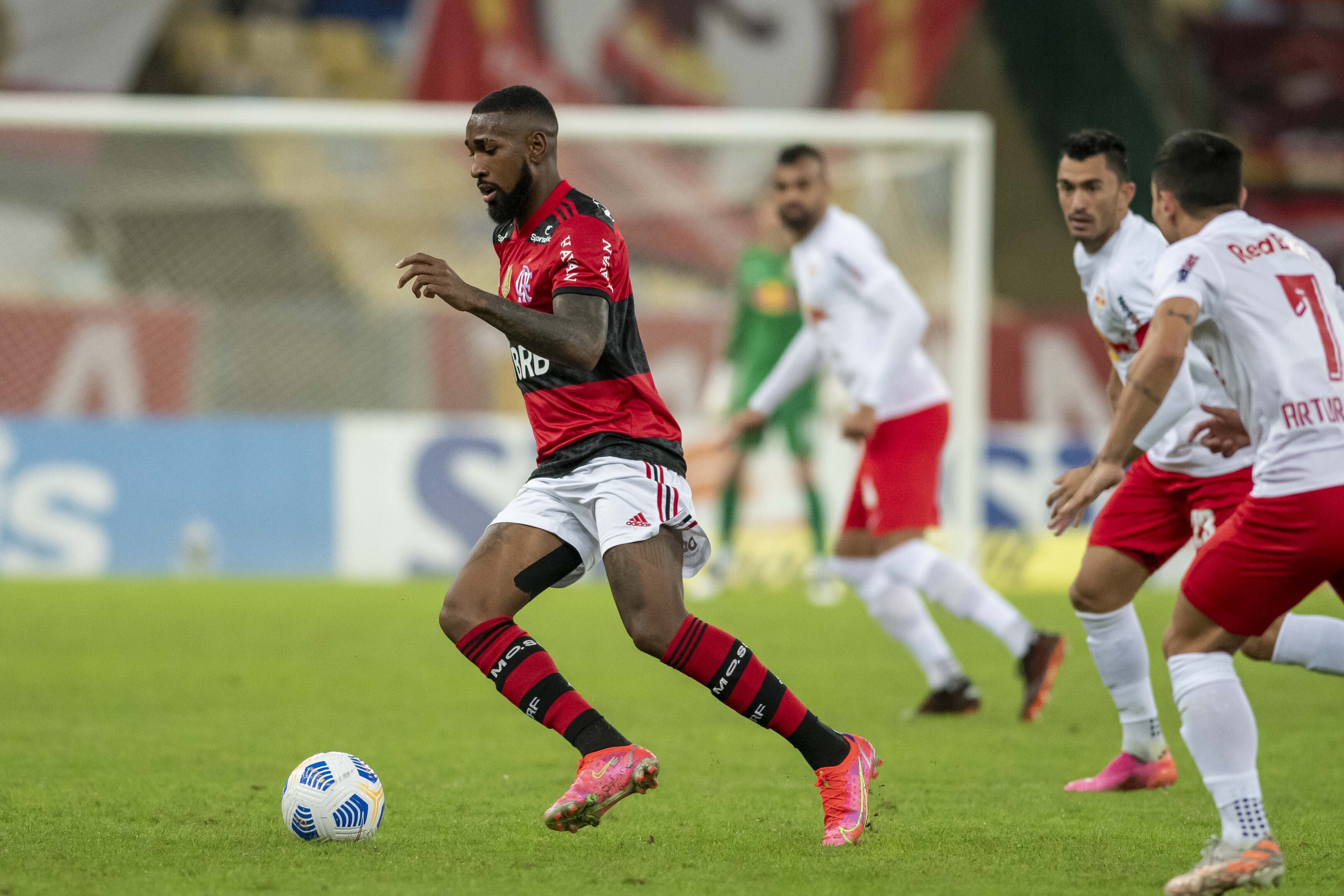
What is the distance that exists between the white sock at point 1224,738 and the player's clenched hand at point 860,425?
9.17 feet

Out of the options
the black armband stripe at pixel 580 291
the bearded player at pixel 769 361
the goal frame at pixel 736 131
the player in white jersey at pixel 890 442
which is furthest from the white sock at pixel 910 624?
the bearded player at pixel 769 361

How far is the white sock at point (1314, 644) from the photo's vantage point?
4.62 meters

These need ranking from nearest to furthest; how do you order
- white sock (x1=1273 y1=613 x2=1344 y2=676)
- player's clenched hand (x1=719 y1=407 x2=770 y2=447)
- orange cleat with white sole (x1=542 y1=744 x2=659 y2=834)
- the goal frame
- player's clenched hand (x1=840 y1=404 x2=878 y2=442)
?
orange cleat with white sole (x1=542 y1=744 x2=659 y2=834)
white sock (x1=1273 y1=613 x2=1344 y2=676)
player's clenched hand (x1=840 y1=404 x2=878 y2=442)
player's clenched hand (x1=719 y1=407 x2=770 y2=447)
the goal frame

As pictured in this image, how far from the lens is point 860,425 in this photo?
6730mm

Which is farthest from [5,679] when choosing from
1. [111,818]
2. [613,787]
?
[613,787]

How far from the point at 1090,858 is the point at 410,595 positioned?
333 inches

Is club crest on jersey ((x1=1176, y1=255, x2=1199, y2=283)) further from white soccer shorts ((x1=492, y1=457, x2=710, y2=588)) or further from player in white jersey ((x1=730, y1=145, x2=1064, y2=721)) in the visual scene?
player in white jersey ((x1=730, y1=145, x2=1064, y2=721))

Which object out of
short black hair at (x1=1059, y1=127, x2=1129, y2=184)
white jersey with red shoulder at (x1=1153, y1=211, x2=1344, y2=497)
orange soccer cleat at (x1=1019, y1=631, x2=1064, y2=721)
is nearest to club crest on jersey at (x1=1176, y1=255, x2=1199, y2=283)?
white jersey with red shoulder at (x1=1153, y1=211, x2=1344, y2=497)

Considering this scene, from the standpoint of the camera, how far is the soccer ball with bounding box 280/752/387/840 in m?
4.39

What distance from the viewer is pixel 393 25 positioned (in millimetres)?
21094

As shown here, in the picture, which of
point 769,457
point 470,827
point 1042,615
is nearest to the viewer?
point 470,827

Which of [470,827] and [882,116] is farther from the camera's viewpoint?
[882,116]

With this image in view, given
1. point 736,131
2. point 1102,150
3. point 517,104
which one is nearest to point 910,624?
point 1102,150

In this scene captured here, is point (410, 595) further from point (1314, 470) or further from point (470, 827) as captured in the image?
point (1314, 470)
